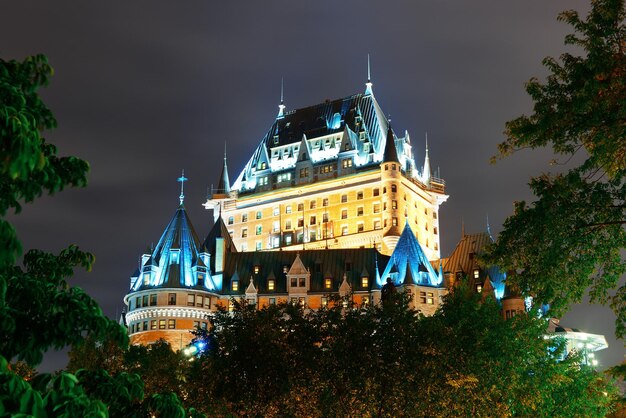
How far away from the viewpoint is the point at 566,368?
69.0 metres

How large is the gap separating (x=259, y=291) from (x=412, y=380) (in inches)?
3233

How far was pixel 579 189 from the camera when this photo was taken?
2870 cm

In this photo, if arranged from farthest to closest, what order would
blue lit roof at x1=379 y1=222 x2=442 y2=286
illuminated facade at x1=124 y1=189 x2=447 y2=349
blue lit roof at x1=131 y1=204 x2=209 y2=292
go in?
blue lit roof at x1=379 y1=222 x2=442 y2=286
blue lit roof at x1=131 y1=204 x2=209 y2=292
illuminated facade at x1=124 y1=189 x2=447 y2=349

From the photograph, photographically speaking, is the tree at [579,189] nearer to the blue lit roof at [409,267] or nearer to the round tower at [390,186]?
the blue lit roof at [409,267]

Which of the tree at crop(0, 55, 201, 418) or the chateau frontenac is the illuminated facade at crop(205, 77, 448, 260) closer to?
the chateau frontenac

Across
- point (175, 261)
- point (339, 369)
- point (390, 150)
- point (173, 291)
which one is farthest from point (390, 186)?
point (339, 369)

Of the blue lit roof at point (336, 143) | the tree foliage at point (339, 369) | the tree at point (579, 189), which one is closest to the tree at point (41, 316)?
the tree at point (579, 189)

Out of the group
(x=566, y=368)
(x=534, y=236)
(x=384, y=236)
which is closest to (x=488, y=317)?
(x=566, y=368)

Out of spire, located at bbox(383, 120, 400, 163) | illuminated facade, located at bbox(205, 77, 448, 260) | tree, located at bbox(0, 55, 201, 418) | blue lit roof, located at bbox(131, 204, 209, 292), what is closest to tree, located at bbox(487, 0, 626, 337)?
tree, located at bbox(0, 55, 201, 418)

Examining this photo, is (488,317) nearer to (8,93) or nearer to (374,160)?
(8,93)

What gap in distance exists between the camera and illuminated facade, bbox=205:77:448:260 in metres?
177

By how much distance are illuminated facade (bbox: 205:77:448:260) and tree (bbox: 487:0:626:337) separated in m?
137

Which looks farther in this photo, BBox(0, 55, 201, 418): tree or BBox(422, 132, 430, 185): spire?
BBox(422, 132, 430, 185): spire

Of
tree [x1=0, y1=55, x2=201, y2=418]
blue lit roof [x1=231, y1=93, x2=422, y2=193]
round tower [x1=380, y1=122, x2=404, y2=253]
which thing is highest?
blue lit roof [x1=231, y1=93, x2=422, y2=193]
